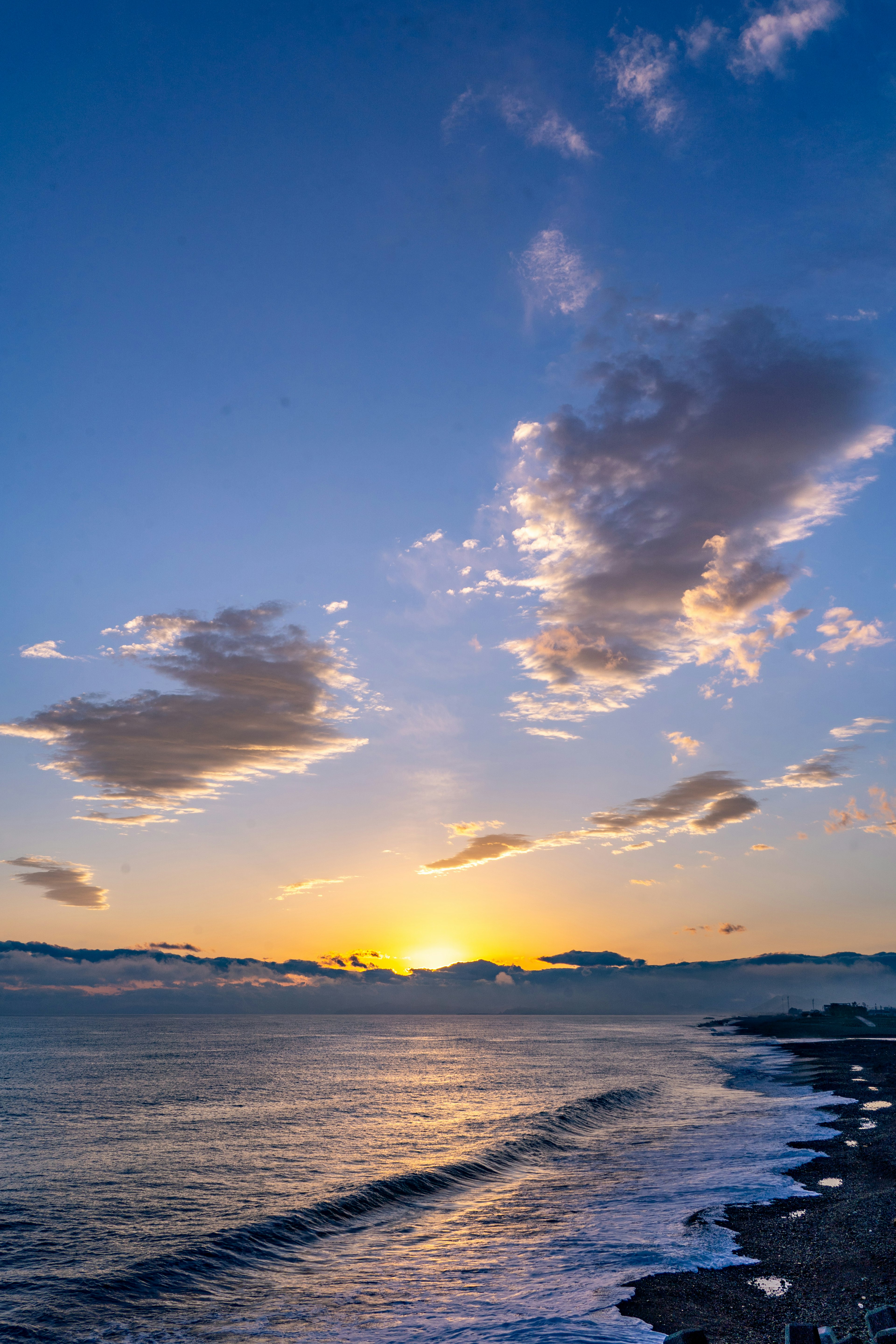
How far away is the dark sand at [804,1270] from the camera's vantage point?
573 inches

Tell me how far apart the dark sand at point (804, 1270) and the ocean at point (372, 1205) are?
82 cm

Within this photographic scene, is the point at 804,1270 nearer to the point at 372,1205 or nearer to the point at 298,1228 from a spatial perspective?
the point at 298,1228

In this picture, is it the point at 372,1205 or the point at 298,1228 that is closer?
the point at 298,1228

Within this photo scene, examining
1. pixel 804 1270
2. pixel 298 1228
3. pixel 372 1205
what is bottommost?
pixel 372 1205

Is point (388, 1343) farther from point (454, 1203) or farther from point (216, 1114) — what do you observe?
point (216, 1114)

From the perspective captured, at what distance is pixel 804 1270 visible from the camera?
17.2m

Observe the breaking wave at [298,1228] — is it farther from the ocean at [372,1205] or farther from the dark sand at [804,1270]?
the dark sand at [804,1270]

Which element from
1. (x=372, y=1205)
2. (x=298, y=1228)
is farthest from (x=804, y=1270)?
(x=372, y=1205)

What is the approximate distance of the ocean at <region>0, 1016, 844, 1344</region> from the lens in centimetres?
1698

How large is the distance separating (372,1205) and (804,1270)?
16575 millimetres

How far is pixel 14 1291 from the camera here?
19.5 meters

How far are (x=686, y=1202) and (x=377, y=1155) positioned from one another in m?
18.3

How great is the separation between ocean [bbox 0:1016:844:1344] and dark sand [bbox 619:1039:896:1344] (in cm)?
82

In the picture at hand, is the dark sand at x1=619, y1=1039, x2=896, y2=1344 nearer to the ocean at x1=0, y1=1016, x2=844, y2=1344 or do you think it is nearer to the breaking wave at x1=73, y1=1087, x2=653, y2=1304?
the ocean at x1=0, y1=1016, x2=844, y2=1344
